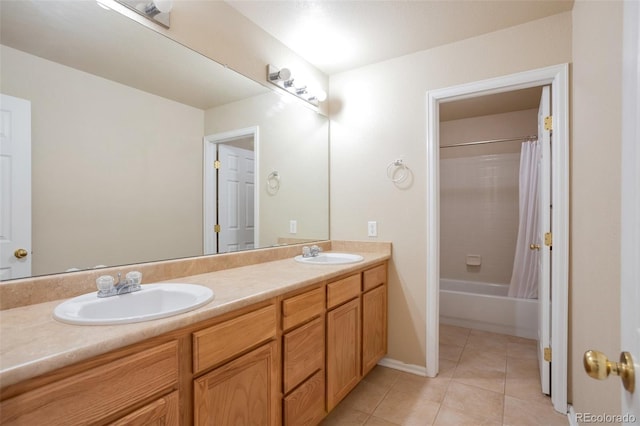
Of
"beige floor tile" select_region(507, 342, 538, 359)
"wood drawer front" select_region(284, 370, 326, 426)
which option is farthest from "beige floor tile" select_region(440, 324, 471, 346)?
"wood drawer front" select_region(284, 370, 326, 426)

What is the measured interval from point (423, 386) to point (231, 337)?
1.62 m

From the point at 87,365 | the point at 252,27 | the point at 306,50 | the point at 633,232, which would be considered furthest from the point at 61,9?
the point at 633,232

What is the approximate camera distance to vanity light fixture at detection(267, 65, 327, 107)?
2.07 m

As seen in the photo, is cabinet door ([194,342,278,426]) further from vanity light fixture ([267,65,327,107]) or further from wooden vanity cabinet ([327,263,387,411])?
vanity light fixture ([267,65,327,107])

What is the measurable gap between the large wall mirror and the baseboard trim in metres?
1.32

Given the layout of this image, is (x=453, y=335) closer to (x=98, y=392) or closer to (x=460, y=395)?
(x=460, y=395)

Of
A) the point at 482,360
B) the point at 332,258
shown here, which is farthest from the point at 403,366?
the point at 332,258

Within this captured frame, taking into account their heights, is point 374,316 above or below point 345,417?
above

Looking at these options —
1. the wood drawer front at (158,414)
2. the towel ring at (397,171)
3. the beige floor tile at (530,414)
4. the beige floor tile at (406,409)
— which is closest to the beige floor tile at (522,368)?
the beige floor tile at (530,414)

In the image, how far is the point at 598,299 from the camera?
49.7 inches

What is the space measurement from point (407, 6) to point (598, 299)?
176 cm

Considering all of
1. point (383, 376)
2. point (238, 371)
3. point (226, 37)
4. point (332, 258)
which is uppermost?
point (226, 37)

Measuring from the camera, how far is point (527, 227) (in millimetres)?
3086

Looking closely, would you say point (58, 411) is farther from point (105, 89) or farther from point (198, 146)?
point (198, 146)
